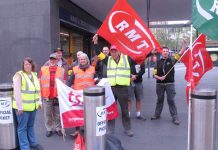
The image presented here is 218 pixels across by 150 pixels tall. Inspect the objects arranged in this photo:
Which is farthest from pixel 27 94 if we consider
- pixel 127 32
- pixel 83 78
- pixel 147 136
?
pixel 147 136

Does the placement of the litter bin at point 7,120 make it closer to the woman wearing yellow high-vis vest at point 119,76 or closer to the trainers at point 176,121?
the woman wearing yellow high-vis vest at point 119,76

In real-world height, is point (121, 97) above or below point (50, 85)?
below

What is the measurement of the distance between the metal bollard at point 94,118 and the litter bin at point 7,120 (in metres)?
1.47

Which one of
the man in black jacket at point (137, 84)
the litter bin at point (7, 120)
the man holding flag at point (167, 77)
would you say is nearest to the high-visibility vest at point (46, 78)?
the litter bin at point (7, 120)

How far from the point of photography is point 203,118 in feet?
12.7

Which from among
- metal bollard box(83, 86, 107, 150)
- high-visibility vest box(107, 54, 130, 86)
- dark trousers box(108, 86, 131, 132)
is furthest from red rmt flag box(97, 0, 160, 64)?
metal bollard box(83, 86, 107, 150)

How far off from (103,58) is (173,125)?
2212 mm

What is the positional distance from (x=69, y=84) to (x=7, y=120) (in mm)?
1410

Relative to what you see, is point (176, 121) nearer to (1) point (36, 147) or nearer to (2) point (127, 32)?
(2) point (127, 32)

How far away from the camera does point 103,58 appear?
641 cm

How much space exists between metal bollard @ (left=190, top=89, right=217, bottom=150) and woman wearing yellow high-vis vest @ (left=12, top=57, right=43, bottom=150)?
258cm

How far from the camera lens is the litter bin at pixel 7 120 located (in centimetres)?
475

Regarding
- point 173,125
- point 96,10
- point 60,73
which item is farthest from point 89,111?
point 96,10

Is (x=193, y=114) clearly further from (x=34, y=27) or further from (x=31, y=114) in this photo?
(x=34, y=27)
